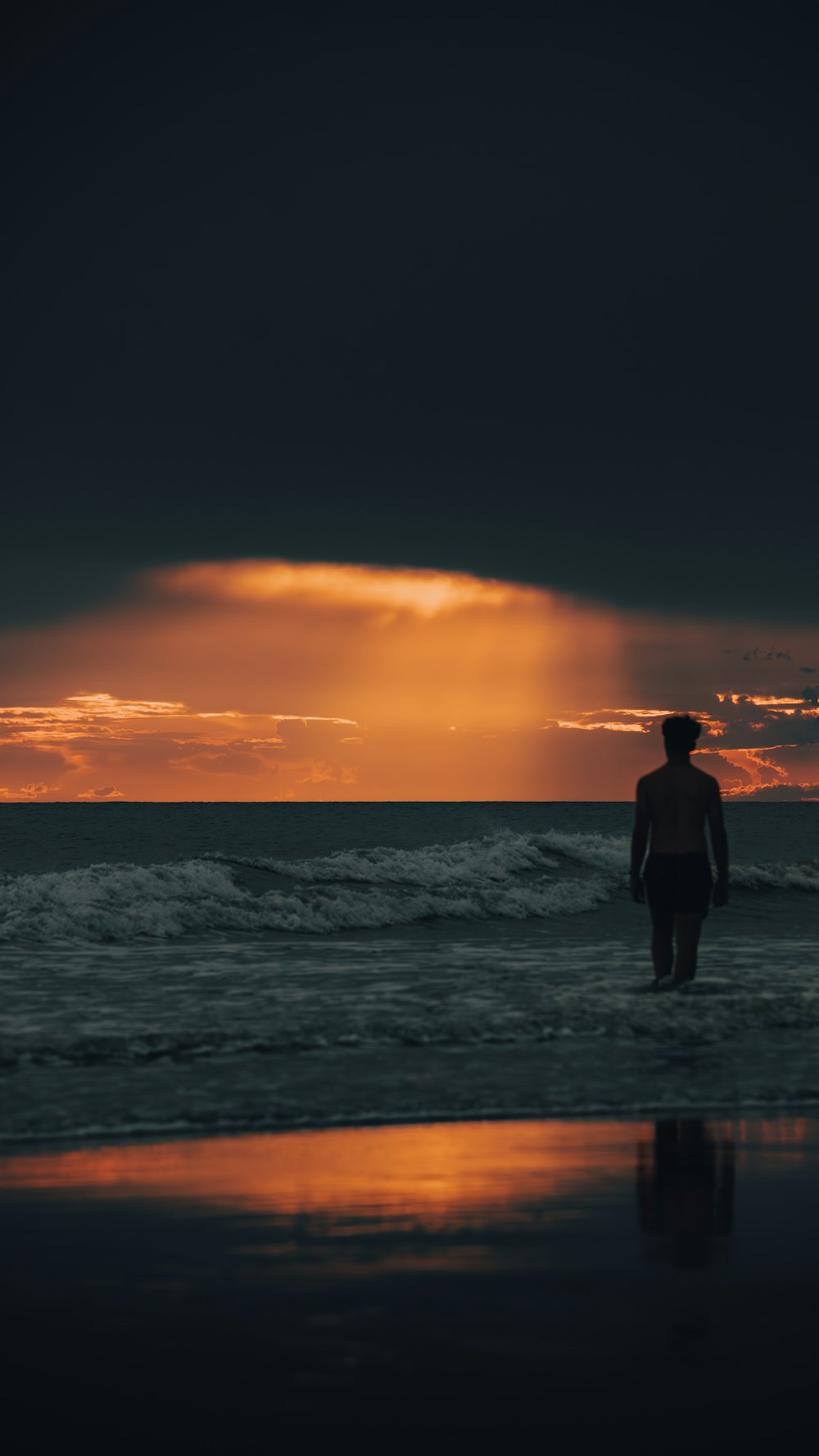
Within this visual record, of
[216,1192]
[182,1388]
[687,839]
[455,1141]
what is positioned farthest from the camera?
[687,839]

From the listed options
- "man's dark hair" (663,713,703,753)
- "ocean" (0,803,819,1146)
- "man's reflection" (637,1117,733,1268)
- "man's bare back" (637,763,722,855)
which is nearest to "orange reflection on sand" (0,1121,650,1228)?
"man's reflection" (637,1117,733,1268)

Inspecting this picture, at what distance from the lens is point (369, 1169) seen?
208 inches

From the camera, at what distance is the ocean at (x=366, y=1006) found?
6777mm

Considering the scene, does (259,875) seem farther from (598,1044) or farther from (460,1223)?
(460,1223)

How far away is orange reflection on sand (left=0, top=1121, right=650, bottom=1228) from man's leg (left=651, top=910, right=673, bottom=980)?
13.8ft

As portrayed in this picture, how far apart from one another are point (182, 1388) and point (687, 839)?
24.8ft

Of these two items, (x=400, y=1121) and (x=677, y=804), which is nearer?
(x=400, y=1121)

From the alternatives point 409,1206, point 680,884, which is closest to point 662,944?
point 680,884

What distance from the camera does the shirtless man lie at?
10062mm

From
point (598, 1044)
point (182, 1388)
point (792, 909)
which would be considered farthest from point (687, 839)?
Answer: point (792, 909)

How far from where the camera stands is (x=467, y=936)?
1761 centimetres

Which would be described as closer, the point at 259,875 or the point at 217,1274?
the point at 217,1274

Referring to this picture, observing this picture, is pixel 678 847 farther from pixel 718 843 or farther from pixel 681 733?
pixel 681 733

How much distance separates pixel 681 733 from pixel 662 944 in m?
1.68
